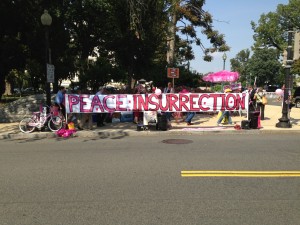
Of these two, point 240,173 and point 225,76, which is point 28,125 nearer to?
point 240,173

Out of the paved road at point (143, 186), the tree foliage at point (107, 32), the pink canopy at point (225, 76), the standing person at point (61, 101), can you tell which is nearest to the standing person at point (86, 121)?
the standing person at point (61, 101)

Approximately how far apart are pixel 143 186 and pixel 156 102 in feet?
26.5

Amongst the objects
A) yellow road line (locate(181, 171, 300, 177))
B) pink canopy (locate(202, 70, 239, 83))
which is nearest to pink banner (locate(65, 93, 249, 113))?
yellow road line (locate(181, 171, 300, 177))

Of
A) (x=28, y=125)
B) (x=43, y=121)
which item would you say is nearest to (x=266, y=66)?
(x=43, y=121)

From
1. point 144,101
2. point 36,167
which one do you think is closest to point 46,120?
point 144,101

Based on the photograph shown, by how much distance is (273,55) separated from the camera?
92.1 meters

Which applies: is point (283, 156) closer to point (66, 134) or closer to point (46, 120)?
point (66, 134)

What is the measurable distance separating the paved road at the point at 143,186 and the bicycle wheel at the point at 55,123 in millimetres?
2869

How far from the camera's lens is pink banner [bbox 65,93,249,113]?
543 inches

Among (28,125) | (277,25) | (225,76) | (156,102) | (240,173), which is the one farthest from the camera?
(277,25)

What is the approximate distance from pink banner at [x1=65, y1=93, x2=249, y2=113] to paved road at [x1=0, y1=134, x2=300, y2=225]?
3.74 metres

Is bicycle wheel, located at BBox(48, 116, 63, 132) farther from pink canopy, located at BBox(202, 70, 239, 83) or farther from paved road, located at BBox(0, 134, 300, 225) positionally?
pink canopy, located at BBox(202, 70, 239, 83)

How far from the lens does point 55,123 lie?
1307 cm

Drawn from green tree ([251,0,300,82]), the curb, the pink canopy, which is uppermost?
green tree ([251,0,300,82])
